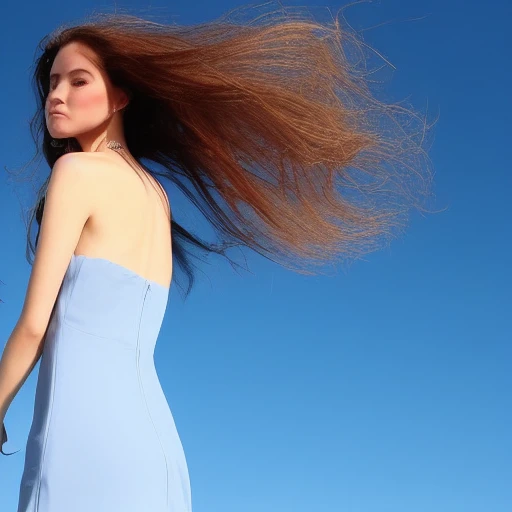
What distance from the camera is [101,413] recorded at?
3.29m

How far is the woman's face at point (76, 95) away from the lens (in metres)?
3.94

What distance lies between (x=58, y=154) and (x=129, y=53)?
710mm

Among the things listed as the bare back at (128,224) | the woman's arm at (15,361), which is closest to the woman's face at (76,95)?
the bare back at (128,224)

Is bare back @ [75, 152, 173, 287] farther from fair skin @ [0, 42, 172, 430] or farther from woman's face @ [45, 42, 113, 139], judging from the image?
woman's face @ [45, 42, 113, 139]

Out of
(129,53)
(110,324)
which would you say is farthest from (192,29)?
(110,324)

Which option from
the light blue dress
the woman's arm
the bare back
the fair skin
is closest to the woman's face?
the fair skin

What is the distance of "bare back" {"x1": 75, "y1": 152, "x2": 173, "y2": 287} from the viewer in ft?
11.7

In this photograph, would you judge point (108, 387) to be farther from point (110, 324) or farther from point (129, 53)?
point (129, 53)

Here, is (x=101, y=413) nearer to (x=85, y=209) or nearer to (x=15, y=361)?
(x=15, y=361)

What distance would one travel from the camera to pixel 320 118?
4.61m

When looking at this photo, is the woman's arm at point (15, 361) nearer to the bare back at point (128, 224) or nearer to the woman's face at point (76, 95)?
the bare back at point (128, 224)

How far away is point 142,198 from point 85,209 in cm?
31

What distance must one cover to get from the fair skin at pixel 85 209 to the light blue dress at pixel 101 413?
7cm

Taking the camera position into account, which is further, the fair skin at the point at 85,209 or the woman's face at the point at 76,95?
the woman's face at the point at 76,95
